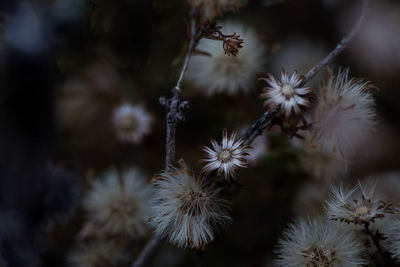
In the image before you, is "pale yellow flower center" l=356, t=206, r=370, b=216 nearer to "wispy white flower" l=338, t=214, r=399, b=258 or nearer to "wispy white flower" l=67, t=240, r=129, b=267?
"wispy white flower" l=338, t=214, r=399, b=258

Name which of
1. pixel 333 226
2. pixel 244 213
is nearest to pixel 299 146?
pixel 244 213

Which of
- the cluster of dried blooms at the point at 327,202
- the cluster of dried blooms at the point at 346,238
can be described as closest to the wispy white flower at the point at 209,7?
the cluster of dried blooms at the point at 327,202

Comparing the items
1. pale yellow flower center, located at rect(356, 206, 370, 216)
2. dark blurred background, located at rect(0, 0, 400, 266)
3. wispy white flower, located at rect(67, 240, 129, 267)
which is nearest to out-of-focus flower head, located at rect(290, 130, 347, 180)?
dark blurred background, located at rect(0, 0, 400, 266)

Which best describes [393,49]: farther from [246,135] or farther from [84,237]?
[84,237]

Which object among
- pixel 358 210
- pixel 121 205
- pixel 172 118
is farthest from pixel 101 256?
pixel 358 210

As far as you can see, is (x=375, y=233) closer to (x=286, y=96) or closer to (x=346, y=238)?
(x=346, y=238)

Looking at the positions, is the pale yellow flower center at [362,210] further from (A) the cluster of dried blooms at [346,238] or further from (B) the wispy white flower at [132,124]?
(B) the wispy white flower at [132,124]
